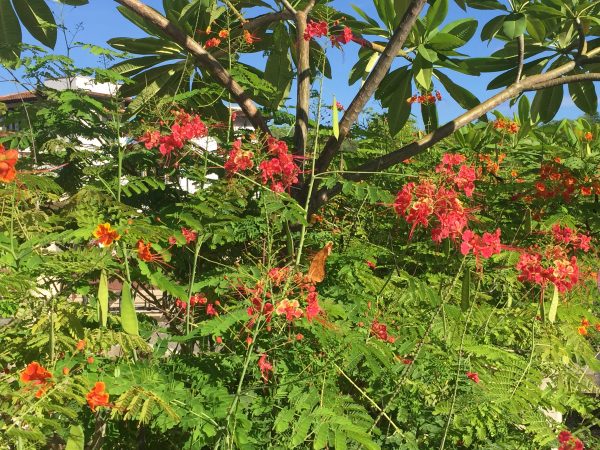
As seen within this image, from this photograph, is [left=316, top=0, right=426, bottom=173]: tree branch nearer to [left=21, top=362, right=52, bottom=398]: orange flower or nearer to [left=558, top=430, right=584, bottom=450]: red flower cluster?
[left=558, top=430, right=584, bottom=450]: red flower cluster

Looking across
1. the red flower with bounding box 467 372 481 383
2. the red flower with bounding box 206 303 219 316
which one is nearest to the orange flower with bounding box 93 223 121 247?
the red flower with bounding box 206 303 219 316

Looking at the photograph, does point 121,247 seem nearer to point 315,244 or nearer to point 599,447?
point 315,244

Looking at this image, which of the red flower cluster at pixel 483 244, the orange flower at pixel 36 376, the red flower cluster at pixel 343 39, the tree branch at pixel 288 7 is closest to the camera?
the orange flower at pixel 36 376

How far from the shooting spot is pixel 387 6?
334cm

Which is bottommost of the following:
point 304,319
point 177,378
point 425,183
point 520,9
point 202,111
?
point 177,378

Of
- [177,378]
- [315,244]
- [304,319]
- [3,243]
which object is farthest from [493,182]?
[3,243]

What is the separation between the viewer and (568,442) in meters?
2.02

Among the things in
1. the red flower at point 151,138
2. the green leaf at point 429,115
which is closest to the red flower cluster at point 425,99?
the green leaf at point 429,115

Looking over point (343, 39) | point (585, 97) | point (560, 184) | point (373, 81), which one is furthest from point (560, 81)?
point (343, 39)

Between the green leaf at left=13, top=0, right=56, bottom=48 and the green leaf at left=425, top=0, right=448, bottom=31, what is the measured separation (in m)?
2.19

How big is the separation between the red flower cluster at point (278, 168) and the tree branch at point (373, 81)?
1.49ft

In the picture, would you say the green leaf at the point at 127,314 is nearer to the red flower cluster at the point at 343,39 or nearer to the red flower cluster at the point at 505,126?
the red flower cluster at the point at 343,39

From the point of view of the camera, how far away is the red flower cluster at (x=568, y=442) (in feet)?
6.56

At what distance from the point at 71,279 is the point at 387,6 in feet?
7.75
